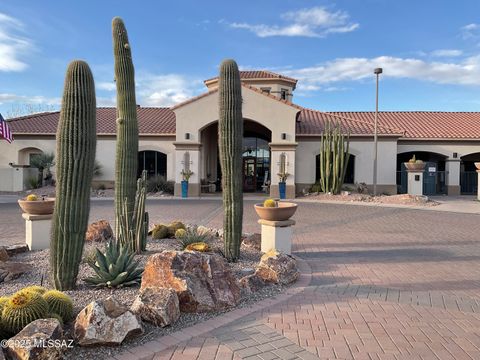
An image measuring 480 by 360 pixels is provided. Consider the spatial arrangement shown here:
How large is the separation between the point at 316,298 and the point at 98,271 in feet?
9.97

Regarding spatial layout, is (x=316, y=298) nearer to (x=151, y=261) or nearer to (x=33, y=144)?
(x=151, y=261)

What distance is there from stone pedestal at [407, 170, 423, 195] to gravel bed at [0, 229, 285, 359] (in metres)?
18.0

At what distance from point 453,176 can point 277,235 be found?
23754 millimetres

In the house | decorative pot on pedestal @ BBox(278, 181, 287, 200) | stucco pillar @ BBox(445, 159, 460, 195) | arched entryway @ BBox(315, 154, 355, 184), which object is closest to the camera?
decorative pot on pedestal @ BBox(278, 181, 287, 200)

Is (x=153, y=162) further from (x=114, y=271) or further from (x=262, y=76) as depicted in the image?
(x=114, y=271)

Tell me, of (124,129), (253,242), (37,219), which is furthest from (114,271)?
(253,242)

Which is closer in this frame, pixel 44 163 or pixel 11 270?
pixel 11 270

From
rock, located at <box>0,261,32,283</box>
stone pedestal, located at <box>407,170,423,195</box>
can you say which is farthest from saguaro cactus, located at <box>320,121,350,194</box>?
rock, located at <box>0,261,32,283</box>

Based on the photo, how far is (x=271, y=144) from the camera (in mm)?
24094

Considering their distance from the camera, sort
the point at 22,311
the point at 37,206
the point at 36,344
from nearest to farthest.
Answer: the point at 36,344, the point at 22,311, the point at 37,206

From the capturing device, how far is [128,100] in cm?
747

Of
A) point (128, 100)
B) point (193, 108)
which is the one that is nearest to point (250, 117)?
point (193, 108)

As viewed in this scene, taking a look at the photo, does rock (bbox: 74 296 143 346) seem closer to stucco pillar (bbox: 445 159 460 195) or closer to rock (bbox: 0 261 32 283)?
rock (bbox: 0 261 32 283)

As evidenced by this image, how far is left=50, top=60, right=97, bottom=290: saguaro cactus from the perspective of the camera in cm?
523
